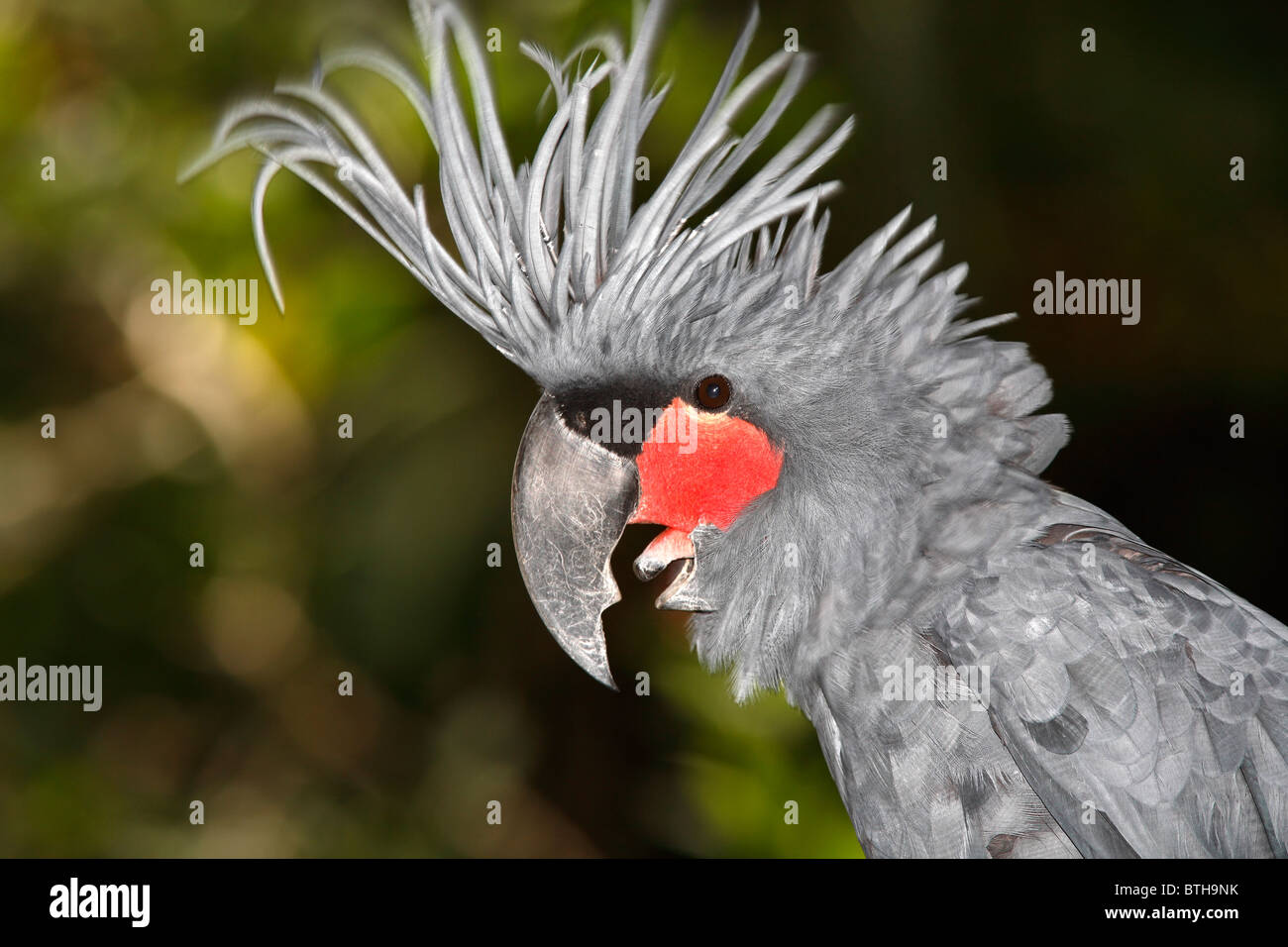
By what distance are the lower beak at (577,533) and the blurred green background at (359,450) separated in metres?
1.22

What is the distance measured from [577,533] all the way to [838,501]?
1.52 ft

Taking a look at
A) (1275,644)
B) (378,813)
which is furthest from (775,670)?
(378,813)

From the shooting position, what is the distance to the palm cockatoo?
4.91ft

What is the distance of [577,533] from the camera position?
168 centimetres

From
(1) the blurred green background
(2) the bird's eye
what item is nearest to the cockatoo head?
(2) the bird's eye

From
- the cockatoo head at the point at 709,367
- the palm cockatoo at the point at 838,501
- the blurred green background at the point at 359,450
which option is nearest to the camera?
the palm cockatoo at the point at 838,501

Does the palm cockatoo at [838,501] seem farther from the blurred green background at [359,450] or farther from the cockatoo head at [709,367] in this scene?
the blurred green background at [359,450]

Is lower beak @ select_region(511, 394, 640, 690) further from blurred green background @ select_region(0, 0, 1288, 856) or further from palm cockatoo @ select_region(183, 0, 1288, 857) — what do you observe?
blurred green background @ select_region(0, 0, 1288, 856)

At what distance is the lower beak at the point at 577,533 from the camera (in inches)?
66.1

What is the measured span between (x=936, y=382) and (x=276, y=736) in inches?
96.1

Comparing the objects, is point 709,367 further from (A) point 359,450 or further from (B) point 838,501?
(A) point 359,450

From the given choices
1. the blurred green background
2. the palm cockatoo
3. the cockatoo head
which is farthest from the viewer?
→ the blurred green background

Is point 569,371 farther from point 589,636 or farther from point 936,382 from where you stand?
point 936,382

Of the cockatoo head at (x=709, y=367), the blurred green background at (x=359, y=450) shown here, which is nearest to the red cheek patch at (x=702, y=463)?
the cockatoo head at (x=709, y=367)
